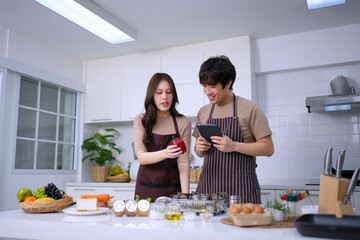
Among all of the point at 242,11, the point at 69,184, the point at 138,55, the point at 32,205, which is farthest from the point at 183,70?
the point at 32,205

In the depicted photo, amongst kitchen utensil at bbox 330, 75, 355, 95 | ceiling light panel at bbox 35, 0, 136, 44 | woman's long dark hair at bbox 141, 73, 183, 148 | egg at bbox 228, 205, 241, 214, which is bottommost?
egg at bbox 228, 205, 241, 214

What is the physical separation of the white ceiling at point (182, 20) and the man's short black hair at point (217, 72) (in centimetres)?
Result: 143

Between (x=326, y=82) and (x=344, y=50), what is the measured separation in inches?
15.6

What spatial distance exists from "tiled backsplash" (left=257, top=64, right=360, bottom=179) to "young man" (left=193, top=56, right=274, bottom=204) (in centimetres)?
214

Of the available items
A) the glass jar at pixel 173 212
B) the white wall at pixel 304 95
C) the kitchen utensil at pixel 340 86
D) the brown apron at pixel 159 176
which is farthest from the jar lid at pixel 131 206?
the kitchen utensil at pixel 340 86

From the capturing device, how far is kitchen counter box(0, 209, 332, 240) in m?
0.99

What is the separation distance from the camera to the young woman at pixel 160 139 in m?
1.94

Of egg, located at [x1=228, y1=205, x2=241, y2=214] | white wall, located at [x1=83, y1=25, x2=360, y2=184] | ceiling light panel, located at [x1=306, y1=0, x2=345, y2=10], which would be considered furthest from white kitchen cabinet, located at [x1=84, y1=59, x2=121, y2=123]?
egg, located at [x1=228, y1=205, x2=241, y2=214]

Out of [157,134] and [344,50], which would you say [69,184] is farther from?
[344,50]

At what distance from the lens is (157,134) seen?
2.00m

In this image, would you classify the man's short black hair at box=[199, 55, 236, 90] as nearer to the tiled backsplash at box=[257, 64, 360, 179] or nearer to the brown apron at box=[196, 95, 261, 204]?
the brown apron at box=[196, 95, 261, 204]

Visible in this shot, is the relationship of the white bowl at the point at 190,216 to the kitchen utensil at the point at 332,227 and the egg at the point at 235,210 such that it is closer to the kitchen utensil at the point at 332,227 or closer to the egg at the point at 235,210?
the egg at the point at 235,210

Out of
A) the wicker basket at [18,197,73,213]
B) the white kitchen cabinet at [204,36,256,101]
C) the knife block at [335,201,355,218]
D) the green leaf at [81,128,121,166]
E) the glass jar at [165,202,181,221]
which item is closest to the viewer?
the knife block at [335,201,355,218]

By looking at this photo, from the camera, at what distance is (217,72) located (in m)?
1.82
